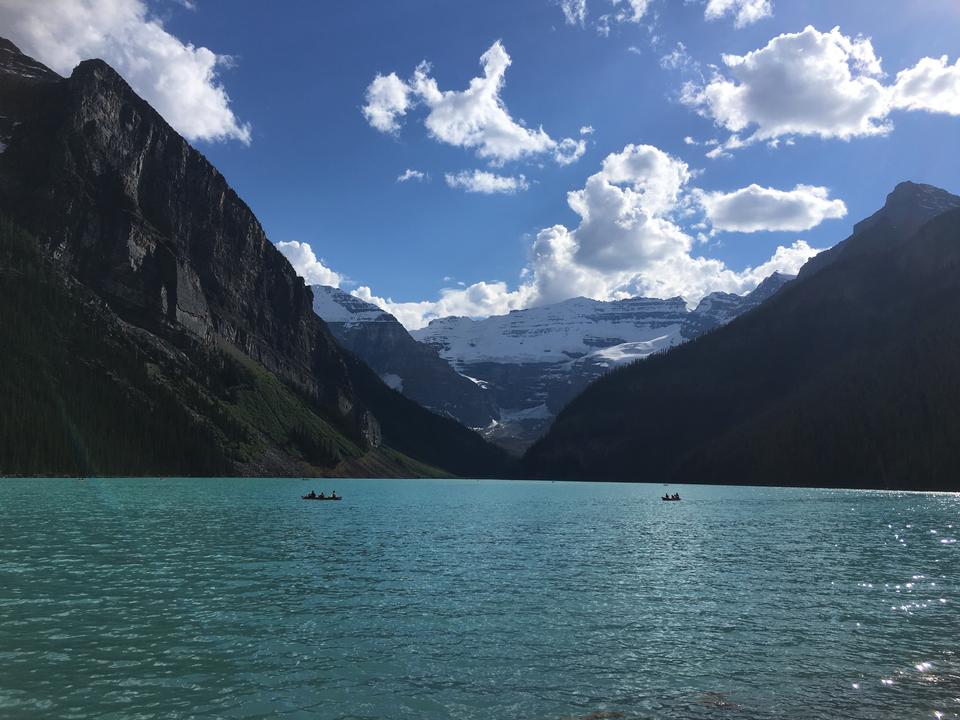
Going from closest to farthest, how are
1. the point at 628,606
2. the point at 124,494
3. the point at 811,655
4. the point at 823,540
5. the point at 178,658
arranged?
1. the point at 178,658
2. the point at 811,655
3. the point at 628,606
4. the point at 823,540
5. the point at 124,494

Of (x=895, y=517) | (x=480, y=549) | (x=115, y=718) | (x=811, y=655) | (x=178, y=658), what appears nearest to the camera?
(x=115, y=718)

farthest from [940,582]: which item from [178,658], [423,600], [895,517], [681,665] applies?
[895,517]

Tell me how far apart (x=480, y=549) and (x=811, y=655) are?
1603 inches

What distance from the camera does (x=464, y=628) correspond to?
36.5m

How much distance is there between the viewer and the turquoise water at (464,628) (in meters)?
25.6

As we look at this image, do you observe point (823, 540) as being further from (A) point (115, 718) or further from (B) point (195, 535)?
(A) point (115, 718)

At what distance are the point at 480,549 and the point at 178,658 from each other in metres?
43.1

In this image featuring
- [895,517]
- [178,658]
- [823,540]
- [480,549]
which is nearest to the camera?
[178,658]

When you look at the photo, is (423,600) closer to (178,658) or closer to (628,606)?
(628,606)

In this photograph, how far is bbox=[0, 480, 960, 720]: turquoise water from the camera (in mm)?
25562

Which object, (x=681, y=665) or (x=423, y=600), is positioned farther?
(x=423, y=600)

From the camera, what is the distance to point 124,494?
139 m

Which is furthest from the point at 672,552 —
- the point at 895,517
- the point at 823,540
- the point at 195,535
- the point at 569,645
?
the point at 895,517

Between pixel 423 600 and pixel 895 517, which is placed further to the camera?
pixel 895 517
